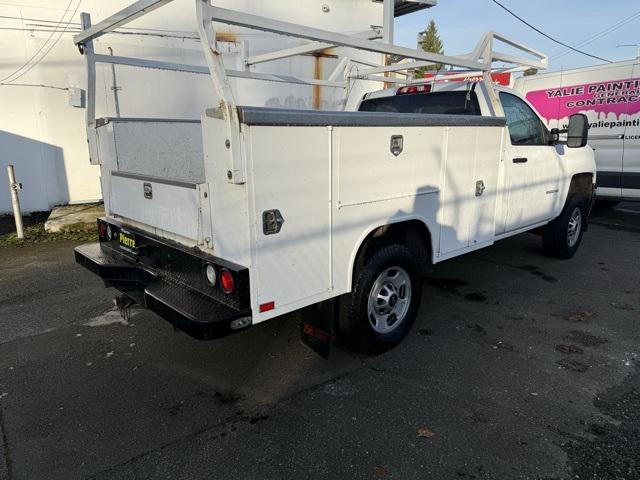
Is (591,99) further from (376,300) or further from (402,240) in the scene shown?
(376,300)

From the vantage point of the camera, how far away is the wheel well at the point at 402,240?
341cm

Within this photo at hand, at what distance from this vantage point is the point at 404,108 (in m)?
5.06

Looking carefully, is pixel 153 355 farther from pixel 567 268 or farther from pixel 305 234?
pixel 567 268

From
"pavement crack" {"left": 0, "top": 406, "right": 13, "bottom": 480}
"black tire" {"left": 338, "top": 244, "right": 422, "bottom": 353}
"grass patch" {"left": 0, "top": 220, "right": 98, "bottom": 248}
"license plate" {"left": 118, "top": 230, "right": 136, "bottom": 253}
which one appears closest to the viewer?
"pavement crack" {"left": 0, "top": 406, "right": 13, "bottom": 480}

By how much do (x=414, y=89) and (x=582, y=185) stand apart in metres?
2.87

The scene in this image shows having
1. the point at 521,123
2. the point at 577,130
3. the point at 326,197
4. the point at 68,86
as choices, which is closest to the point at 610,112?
the point at 577,130

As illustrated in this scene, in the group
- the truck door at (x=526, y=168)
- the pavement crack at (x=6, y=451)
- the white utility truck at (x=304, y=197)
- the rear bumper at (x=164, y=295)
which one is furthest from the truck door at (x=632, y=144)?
the pavement crack at (x=6, y=451)

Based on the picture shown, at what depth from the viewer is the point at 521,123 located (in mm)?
4973

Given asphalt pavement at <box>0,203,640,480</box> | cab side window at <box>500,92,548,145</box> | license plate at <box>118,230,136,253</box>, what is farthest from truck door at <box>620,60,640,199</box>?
license plate at <box>118,230,136,253</box>

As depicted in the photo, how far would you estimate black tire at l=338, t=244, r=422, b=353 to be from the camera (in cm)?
337

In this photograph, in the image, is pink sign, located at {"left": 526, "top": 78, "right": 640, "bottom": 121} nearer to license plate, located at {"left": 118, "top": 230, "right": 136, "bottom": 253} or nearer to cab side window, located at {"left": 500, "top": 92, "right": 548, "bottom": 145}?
cab side window, located at {"left": 500, "top": 92, "right": 548, "bottom": 145}

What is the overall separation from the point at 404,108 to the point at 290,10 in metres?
7.02

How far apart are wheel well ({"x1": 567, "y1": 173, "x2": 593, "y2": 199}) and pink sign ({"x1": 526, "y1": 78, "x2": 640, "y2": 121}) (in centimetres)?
239

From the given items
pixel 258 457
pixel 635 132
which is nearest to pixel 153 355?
pixel 258 457
